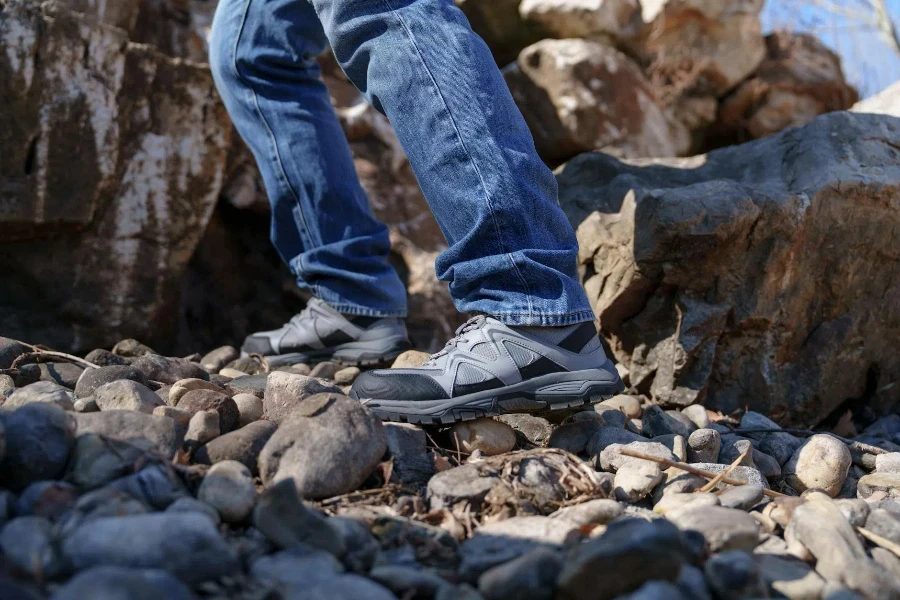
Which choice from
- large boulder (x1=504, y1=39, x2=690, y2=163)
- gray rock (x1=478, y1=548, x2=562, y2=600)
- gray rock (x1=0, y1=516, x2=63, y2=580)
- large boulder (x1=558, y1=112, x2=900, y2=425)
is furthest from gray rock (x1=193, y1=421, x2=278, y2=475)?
large boulder (x1=504, y1=39, x2=690, y2=163)

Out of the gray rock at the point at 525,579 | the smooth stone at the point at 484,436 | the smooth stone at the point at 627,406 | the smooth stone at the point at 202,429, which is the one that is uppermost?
the smooth stone at the point at 202,429

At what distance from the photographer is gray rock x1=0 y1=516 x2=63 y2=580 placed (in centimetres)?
96

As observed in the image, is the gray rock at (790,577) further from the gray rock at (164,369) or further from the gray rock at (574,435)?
the gray rock at (164,369)

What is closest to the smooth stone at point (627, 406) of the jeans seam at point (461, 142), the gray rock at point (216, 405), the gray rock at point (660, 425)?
the gray rock at point (660, 425)

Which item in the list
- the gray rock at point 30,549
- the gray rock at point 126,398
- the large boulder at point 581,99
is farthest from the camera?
the large boulder at point 581,99

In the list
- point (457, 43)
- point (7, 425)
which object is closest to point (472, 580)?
point (7, 425)

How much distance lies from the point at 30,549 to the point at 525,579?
0.64m

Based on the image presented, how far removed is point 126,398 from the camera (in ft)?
5.16

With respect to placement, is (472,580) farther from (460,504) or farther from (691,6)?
(691,6)

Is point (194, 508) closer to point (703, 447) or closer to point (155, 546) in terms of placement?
point (155, 546)

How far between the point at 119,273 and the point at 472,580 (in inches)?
91.9

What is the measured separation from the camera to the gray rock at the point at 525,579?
102cm

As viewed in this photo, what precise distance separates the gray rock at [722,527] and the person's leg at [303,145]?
1429 mm

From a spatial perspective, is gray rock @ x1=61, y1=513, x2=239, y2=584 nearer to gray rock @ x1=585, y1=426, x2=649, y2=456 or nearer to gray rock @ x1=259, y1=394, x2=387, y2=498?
gray rock @ x1=259, y1=394, x2=387, y2=498
